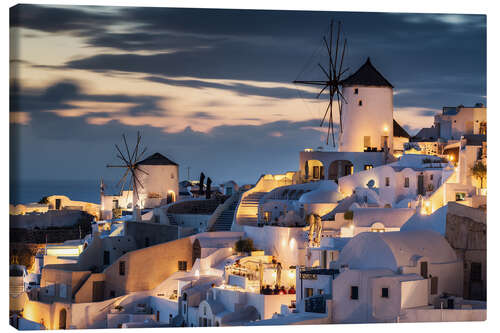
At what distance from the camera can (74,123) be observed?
71.3 ft

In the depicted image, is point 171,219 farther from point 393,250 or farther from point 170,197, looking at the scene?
point 393,250

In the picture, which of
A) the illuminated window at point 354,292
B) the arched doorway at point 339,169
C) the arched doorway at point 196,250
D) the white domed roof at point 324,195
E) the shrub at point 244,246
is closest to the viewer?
the illuminated window at point 354,292

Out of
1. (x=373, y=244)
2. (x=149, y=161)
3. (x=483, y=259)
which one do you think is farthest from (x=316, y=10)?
(x=149, y=161)

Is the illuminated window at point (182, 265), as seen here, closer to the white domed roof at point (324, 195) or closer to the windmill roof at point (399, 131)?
the white domed roof at point (324, 195)

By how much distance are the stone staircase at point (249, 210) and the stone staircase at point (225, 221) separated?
0.47 meters

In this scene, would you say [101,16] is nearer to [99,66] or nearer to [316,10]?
[99,66]

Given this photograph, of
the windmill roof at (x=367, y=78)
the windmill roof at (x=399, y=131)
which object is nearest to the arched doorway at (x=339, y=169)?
the windmill roof at (x=367, y=78)

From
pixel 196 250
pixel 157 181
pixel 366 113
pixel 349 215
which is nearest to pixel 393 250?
pixel 349 215

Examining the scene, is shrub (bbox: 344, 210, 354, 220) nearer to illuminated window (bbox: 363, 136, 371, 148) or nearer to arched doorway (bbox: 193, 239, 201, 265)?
arched doorway (bbox: 193, 239, 201, 265)

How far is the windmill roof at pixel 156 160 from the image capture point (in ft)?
99.0

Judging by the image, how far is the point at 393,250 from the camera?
18203 millimetres

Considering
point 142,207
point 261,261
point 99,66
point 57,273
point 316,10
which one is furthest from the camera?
point 142,207

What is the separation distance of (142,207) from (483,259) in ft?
45.7

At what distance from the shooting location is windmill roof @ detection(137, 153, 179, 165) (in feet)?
99.0
